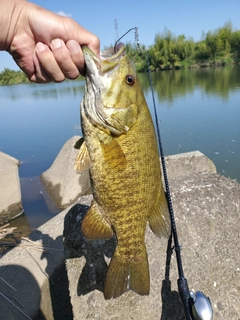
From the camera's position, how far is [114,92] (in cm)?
183

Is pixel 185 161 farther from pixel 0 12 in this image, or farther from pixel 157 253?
pixel 0 12

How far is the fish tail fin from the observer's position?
2.02 meters

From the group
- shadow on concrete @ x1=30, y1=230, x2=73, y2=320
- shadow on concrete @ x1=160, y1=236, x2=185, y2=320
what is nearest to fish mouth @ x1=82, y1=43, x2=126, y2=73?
shadow on concrete @ x1=160, y1=236, x2=185, y2=320

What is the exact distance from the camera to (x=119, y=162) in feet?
6.05

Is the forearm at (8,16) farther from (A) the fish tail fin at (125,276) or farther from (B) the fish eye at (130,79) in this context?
(A) the fish tail fin at (125,276)

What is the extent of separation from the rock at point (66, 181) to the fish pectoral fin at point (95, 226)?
5191mm

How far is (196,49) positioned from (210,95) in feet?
159

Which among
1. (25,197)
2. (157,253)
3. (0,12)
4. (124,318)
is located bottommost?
(25,197)

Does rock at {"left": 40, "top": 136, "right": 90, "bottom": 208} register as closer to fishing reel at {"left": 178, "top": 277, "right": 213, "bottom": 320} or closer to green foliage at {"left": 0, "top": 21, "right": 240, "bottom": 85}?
fishing reel at {"left": 178, "top": 277, "right": 213, "bottom": 320}

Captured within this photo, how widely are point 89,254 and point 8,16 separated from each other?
6.76ft

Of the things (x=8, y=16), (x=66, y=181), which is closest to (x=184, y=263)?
(x=8, y=16)

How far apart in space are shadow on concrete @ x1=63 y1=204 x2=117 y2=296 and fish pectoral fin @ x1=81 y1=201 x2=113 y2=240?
2.53 feet

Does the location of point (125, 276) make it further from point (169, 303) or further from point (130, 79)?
point (130, 79)

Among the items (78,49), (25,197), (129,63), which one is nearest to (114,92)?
(129,63)
